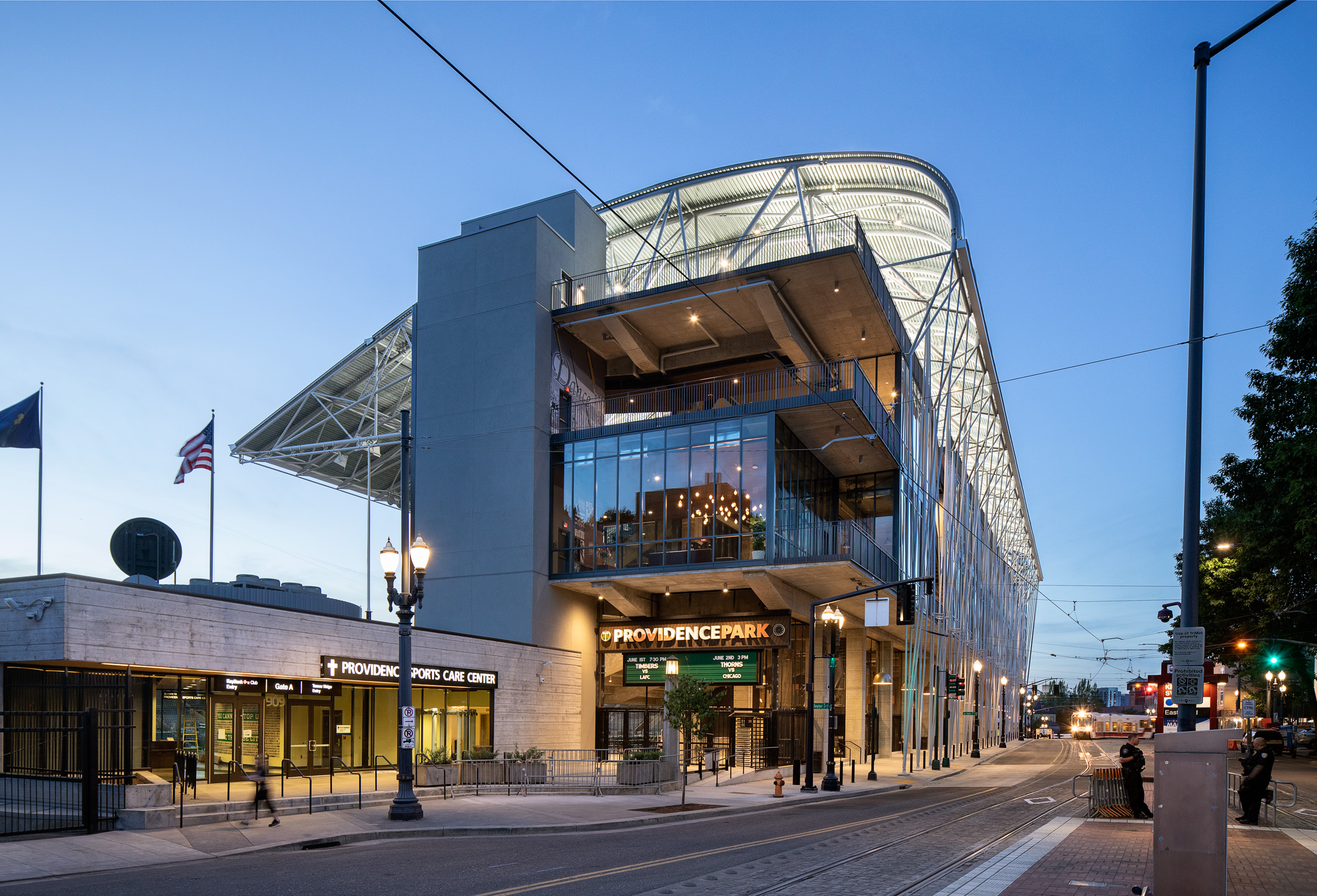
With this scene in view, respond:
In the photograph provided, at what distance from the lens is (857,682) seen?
4425 cm

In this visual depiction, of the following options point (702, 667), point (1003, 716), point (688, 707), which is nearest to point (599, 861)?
point (688, 707)

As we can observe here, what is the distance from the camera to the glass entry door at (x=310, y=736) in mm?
27391

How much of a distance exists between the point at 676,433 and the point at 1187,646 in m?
27.0

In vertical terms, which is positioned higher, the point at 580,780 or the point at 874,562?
the point at 874,562

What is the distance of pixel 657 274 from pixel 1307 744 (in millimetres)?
53167

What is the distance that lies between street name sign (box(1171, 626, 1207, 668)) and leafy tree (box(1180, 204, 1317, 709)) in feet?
39.1

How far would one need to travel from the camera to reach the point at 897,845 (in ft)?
52.7

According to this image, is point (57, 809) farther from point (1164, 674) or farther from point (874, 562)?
point (1164, 674)

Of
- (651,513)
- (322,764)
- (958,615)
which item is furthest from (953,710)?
(322,764)

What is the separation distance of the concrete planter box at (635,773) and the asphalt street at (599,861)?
5727 millimetres

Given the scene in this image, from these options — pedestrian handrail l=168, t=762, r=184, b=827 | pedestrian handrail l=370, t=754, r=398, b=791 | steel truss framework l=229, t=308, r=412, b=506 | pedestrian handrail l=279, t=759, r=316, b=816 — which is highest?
steel truss framework l=229, t=308, r=412, b=506

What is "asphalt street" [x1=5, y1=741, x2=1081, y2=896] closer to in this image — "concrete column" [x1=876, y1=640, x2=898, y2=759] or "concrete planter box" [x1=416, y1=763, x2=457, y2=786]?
"concrete planter box" [x1=416, y1=763, x2=457, y2=786]

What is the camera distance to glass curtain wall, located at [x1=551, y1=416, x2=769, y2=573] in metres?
36.0

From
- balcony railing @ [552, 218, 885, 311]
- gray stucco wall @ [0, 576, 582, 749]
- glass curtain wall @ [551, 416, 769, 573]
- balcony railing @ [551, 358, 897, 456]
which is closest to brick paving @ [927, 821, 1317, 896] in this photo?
gray stucco wall @ [0, 576, 582, 749]
